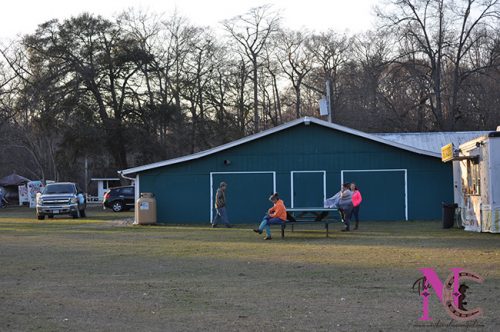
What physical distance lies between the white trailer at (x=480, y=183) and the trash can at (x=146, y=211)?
1130cm

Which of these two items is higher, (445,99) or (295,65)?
(295,65)

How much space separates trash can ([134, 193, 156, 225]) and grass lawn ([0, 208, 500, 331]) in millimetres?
A: 7181

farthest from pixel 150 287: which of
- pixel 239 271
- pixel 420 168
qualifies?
pixel 420 168

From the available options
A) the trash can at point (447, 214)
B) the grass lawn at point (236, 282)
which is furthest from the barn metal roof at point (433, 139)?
the grass lawn at point (236, 282)

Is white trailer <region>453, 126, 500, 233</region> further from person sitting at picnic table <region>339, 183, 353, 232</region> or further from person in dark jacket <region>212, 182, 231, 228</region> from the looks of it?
person in dark jacket <region>212, 182, 231, 228</region>

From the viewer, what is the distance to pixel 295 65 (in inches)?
2213

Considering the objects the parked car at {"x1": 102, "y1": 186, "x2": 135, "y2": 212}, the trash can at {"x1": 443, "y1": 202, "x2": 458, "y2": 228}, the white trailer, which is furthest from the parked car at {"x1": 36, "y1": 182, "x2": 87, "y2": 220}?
the white trailer

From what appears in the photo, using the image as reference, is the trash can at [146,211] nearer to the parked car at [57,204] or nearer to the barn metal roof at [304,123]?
the barn metal roof at [304,123]

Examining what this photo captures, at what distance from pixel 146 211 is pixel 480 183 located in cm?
1275

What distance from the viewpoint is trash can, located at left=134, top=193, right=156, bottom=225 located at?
1142 inches

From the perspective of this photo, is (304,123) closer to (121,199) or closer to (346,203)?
(346,203)

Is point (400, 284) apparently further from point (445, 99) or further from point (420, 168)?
point (445, 99)

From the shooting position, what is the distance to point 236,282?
11.9m

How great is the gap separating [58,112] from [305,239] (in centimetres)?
3221
